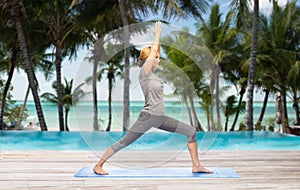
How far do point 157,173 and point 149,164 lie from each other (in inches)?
8.1

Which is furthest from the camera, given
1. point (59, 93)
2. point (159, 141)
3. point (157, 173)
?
point (59, 93)

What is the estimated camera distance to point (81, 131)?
4.23 meters

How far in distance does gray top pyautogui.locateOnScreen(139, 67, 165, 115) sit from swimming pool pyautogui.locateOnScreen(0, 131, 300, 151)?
0.71m

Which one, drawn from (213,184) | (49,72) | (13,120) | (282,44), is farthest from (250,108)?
(13,120)

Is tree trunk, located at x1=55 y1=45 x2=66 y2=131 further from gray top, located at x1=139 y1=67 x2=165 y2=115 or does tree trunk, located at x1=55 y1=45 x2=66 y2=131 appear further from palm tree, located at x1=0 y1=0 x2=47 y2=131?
gray top, located at x1=139 y1=67 x2=165 y2=115

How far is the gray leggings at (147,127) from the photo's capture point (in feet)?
12.5

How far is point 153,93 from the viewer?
379 centimetres

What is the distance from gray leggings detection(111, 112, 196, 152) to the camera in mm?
3816

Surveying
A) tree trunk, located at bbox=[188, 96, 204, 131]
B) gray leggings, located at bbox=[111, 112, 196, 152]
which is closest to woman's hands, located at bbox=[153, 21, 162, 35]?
gray leggings, located at bbox=[111, 112, 196, 152]

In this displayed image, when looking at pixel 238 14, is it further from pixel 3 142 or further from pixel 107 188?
pixel 107 188

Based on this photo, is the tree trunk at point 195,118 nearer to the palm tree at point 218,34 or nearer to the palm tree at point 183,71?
the palm tree at point 183,71

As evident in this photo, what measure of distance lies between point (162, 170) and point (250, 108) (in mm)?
7091

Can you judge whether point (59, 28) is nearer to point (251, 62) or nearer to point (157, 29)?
point (251, 62)

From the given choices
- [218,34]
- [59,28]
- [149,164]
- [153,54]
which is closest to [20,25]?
[59,28]
